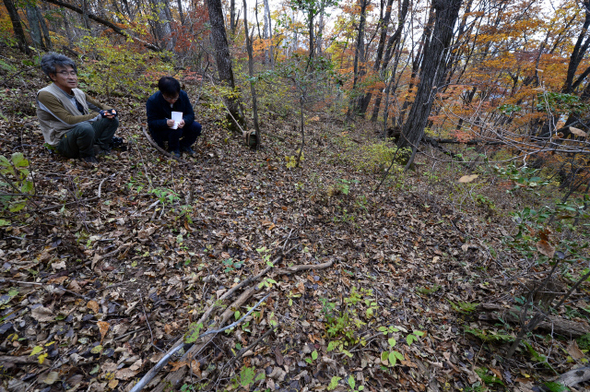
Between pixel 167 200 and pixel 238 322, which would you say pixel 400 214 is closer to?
pixel 238 322

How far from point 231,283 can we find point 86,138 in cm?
305

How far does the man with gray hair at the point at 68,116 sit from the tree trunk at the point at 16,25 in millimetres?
5763

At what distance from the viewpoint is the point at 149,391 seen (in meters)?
1.76

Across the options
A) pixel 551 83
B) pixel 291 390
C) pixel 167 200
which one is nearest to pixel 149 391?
pixel 291 390

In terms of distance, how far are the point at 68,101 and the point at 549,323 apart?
6.89 meters

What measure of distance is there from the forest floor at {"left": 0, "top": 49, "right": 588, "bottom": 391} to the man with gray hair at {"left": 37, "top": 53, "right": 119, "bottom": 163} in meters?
0.27

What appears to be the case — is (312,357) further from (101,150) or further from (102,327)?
(101,150)

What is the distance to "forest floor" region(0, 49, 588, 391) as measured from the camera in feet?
6.35

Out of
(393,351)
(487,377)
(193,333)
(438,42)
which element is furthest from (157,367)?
(438,42)

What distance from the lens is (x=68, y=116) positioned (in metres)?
3.13

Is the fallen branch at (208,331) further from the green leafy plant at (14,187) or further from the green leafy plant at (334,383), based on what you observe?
→ the green leafy plant at (14,187)

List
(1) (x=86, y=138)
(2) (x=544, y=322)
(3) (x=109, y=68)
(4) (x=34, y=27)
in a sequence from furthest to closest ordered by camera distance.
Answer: (4) (x=34, y=27) → (3) (x=109, y=68) → (1) (x=86, y=138) → (2) (x=544, y=322)

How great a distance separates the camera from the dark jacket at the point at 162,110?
399 cm

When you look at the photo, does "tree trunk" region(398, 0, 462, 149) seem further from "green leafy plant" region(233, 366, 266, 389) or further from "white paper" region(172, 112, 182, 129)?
"green leafy plant" region(233, 366, 266, 389)
